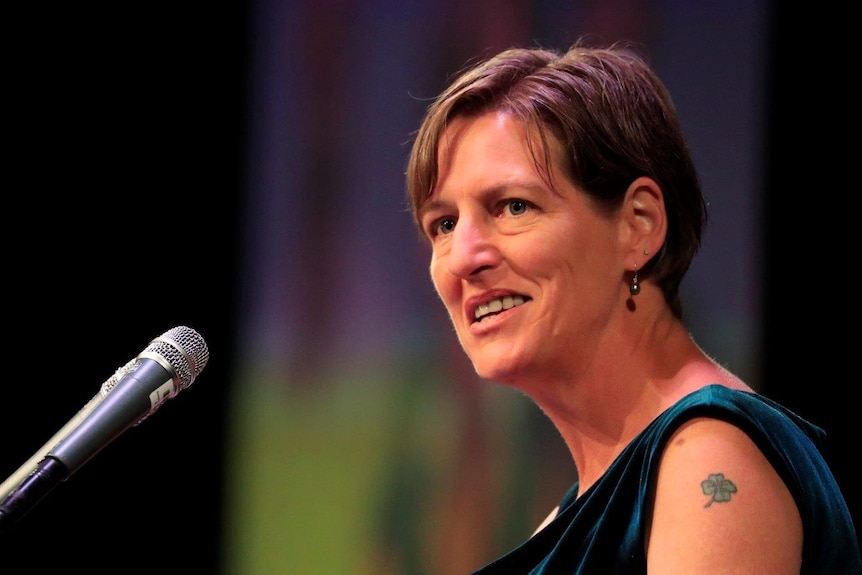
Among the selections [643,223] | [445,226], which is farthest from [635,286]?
[445,226]

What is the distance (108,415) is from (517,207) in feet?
2.58

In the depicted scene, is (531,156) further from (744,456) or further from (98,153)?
(98,153)

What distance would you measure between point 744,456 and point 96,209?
2.55 metres

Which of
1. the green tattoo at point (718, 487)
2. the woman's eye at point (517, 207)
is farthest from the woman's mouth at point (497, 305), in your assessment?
the green tattoo at point (718, 487)

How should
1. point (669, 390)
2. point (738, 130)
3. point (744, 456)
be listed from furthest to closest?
1. point (738, 130)
2. point (669, 390)
3. point (744, 456)

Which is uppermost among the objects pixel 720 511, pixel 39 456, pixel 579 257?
pixel 579 257

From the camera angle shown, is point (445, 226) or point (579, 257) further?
point (445, 226)

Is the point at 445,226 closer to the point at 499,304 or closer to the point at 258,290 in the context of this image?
the point at 499,304

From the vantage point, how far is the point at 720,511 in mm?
1262

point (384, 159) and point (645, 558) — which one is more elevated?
point (384, 159)

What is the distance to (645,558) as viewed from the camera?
1.42 metres

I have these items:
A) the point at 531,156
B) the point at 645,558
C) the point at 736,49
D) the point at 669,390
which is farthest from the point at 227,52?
the point at 645,558

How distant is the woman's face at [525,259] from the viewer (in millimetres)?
Result: 1664

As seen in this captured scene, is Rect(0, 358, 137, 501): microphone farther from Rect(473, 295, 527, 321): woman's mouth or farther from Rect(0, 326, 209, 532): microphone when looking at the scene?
Rect(473, 295, 527, 321): woman's mouth
